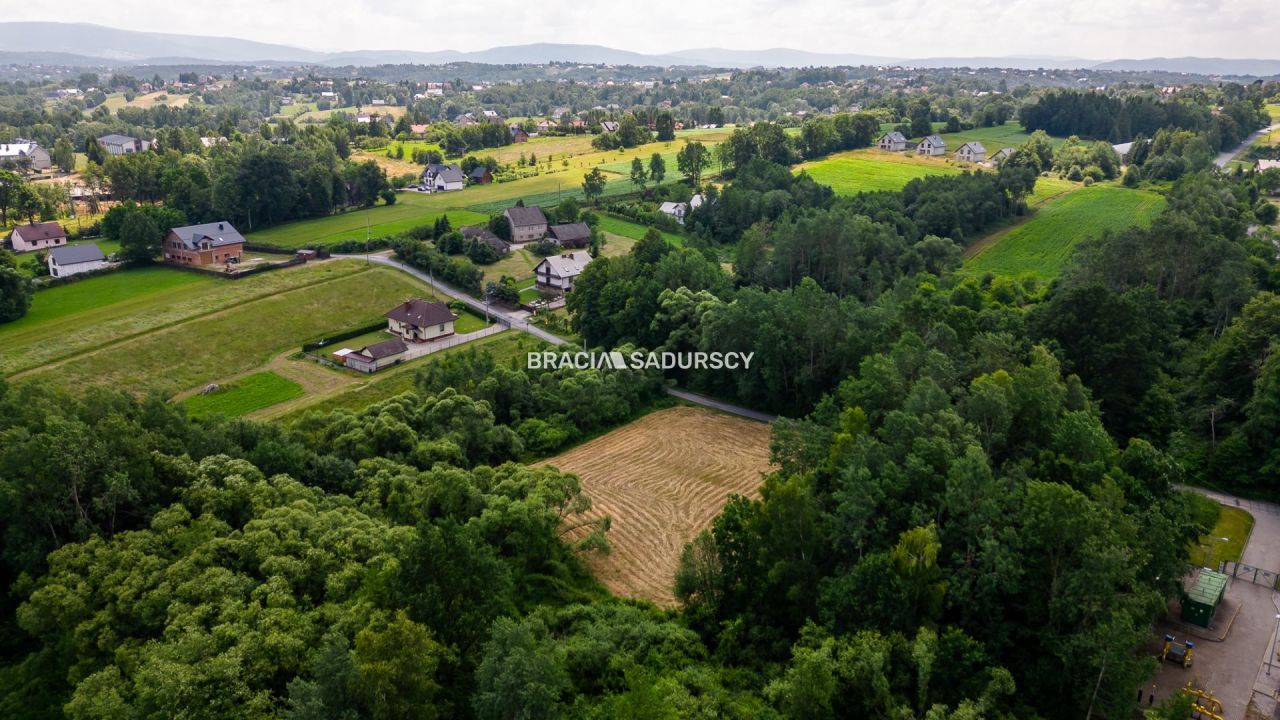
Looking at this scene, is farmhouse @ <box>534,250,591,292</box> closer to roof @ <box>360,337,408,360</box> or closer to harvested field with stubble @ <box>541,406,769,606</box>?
roof @ <box>360,337,408,360</box>

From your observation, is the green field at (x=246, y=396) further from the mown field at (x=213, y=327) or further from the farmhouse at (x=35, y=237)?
the farmhouse at (x=35, y=237)

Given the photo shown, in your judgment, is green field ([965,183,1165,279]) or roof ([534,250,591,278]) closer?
roof ([534,250,591,278])

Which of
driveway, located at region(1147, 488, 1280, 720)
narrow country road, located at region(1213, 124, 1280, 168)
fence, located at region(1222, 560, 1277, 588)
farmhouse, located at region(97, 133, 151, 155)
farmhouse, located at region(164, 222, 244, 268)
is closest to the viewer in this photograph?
driveway, located at region(1147, 488, 1280, 720)

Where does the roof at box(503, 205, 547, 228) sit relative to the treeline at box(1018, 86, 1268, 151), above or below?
below

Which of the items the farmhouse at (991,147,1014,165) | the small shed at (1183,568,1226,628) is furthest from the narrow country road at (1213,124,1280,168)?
the small shed at (1183,568,1226,628)

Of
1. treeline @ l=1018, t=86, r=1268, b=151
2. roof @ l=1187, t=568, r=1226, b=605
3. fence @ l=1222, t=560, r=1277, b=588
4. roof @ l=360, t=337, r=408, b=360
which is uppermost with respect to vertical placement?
treeline @ l=1018, t=86, r=1268, b=151

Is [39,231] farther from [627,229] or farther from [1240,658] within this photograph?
[1240,658]

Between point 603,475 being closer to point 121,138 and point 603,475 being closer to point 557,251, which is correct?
point 557,251
